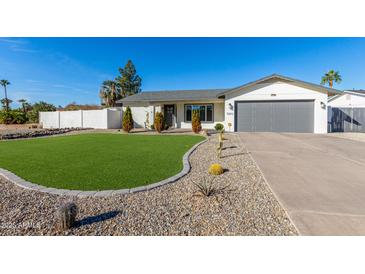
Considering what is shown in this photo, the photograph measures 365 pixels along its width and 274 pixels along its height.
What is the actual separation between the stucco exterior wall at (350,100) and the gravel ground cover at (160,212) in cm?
2233

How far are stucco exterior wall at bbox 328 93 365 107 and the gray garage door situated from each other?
27.5ft

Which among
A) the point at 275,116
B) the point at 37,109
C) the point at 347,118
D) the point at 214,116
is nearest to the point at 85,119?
the point at 214,116

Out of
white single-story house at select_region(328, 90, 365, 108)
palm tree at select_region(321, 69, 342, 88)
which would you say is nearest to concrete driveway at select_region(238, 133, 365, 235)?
white single-story house at select_region(328, 90, 365, 108)

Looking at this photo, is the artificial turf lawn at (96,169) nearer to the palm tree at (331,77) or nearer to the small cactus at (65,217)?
the small cactus at (65,217)

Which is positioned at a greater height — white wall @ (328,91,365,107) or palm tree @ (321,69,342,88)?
palm tree @ (321,69,342,88)

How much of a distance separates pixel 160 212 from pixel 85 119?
67.9 feet

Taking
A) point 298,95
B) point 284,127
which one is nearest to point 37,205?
point 284,127

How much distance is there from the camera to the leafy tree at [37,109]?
25.5 meters

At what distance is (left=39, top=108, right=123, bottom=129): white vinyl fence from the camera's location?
19.2 meters

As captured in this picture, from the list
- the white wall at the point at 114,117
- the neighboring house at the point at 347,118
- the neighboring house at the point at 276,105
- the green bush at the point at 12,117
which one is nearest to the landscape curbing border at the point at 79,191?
the neighboring house at the point at 276,105

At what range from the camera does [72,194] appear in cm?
368

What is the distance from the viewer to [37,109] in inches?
1118

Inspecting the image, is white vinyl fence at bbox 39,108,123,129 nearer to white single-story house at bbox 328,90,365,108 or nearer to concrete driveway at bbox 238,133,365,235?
concrete driveway at bbox 238,133,365,235
